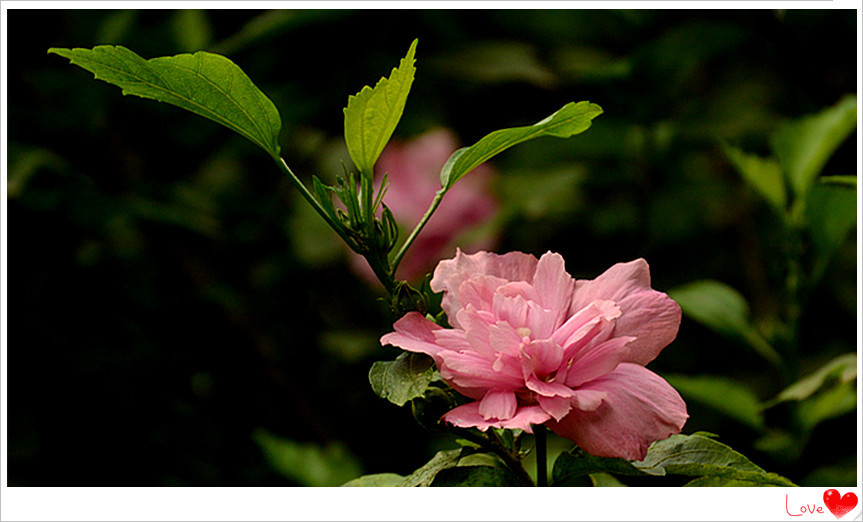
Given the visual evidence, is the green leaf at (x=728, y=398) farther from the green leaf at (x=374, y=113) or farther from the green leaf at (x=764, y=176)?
the green leaf at (x=374, y=113)

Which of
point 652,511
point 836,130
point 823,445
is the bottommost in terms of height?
point 823,445

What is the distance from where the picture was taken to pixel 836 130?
55cm

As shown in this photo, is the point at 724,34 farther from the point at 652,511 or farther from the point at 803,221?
the point at 652,511

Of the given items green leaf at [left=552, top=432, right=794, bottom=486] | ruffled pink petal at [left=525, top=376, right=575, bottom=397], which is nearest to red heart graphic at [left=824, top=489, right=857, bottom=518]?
green leaf at [left=552, top=432, right=794, bottom=486]

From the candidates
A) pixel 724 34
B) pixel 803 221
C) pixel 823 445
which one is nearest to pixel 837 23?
pixel 724 34

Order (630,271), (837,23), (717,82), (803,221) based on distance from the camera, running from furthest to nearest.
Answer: (717,82), (837,23), (803,221), (630,271)

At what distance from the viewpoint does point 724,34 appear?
725mm

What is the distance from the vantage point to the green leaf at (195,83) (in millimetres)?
267

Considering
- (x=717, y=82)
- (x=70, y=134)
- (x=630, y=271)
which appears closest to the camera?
(x=630, y=271)

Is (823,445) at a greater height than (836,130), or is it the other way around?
(836,130)

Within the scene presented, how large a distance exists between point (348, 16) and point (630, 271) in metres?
0.56

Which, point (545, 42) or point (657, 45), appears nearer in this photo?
point (657, 45)

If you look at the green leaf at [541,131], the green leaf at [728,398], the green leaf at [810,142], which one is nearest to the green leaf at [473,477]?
the green leaf at [541,131]

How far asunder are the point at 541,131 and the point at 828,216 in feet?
1.09
